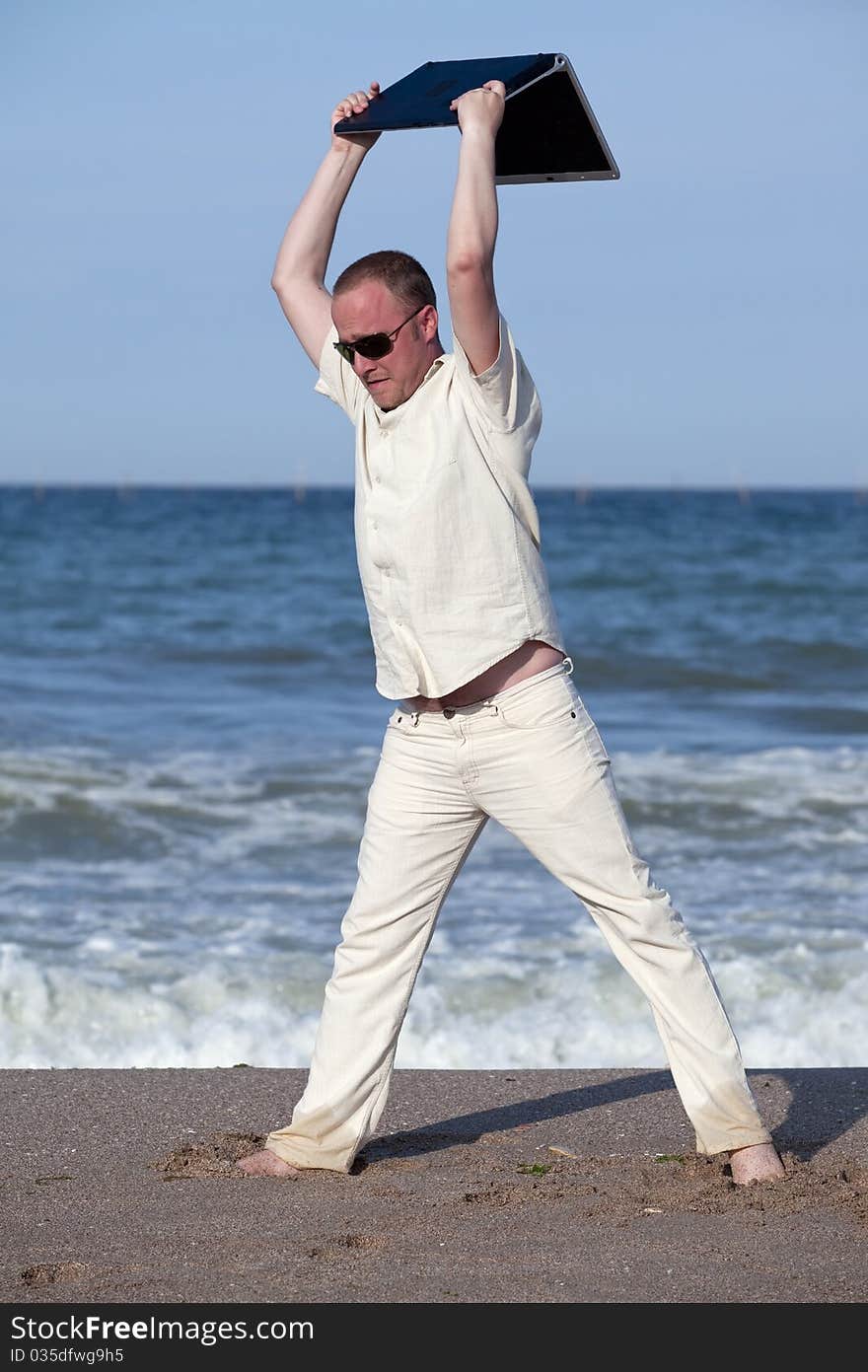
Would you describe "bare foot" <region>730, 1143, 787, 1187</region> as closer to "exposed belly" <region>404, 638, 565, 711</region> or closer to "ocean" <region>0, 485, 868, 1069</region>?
"exposed belly" <region>404, 638, 565, 711</region>

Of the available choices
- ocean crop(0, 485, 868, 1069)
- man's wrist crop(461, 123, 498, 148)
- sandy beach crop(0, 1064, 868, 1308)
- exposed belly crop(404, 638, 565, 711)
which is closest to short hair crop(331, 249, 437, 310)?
man's wrist crop(461, 123, 498, 148)

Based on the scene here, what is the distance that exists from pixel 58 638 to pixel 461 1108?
14.3 meters

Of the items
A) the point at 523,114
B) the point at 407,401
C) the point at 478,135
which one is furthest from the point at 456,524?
the point at 523,114

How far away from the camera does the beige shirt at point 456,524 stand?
3.50 m

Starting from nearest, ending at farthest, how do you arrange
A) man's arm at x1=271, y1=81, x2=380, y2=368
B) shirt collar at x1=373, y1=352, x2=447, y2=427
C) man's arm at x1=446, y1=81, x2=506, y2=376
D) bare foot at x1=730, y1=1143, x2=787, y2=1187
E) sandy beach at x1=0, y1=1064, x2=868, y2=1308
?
sandy beach at x1=0, y1=1064, x2=868, y2=1308
man's arm at x1=446, y1=81, x2=506, y2=376
shirt collar at x1=373, y1=352, x2=447, y2=427
bare foot at x1=730, y1=1143, x2=787, y2=1187
man's arm at x1=271, y1=81, x2=380, y2=368

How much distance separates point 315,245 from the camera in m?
3.93

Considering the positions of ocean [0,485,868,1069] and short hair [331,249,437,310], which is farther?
ocean [0,485,868,1069]

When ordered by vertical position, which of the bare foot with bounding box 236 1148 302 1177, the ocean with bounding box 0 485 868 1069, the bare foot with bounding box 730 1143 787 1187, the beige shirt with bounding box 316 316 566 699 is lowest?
the ocean with bounding box 0 485 868 1069

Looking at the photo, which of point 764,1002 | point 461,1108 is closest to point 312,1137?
point 461,1108

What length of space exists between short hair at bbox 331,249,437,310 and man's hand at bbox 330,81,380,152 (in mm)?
516

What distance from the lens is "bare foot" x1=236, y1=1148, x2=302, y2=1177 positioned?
12.9 ft

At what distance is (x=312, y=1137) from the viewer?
155 inches
